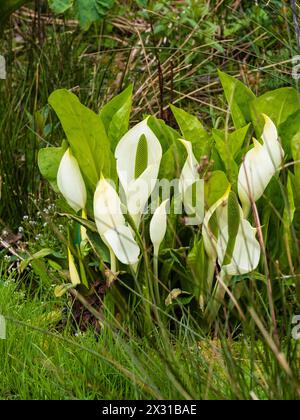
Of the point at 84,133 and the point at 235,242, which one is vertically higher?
the point at 84,133

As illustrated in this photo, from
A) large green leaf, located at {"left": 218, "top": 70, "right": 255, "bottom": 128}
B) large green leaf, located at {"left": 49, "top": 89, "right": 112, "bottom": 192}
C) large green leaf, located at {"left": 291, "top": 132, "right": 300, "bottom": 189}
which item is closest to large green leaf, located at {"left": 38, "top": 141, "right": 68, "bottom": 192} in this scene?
large green leaf, located at {"left": 49, "top": 89, "right": 112, "bottom": 192}

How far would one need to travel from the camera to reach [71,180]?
2.75 metres

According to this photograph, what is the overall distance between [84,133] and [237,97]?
55 cm

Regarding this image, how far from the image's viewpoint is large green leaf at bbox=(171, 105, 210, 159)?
9.45 ft

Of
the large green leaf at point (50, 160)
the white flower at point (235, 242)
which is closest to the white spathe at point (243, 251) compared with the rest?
the white flower at point (235, 242)

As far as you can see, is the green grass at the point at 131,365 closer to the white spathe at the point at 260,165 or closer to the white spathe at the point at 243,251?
the white spathe at the point at 243,251

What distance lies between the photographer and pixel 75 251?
2789 millimetres

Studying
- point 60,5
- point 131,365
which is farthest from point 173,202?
point 60,5

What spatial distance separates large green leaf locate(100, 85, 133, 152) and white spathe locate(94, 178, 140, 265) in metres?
0.34

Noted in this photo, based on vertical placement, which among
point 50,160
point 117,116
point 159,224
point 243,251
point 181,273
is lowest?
point 181,273

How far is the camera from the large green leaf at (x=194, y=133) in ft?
9.45

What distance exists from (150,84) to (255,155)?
1825mm

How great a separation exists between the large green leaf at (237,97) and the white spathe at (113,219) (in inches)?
21.7

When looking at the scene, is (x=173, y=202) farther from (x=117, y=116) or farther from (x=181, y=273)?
(x=181, y=273)
